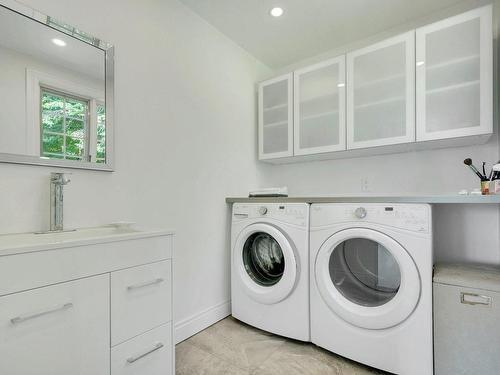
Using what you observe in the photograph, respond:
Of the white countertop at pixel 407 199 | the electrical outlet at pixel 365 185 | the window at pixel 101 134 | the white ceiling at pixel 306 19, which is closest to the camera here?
the white countertop at pixel 407 199

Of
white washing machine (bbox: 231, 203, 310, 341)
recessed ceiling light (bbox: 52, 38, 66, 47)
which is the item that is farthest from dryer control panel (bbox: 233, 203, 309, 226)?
recessed ceiling light (bbox: 52, 38, 66, 47)

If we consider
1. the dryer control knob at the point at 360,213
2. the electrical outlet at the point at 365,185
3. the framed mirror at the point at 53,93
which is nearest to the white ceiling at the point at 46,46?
the framed mirror at the point at 53,93

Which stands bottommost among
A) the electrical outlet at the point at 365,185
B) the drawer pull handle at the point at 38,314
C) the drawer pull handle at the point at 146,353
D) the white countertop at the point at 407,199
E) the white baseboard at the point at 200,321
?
the white baseboard at the point at 200,321

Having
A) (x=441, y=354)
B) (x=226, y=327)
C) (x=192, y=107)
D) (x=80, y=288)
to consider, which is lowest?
(x=226, y=327)

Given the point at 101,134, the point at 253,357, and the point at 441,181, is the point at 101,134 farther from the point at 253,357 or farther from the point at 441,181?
the point at 441,181

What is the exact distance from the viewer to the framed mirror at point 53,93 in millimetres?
1157

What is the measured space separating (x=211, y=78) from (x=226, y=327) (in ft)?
6.55

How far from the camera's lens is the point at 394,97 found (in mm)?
1884

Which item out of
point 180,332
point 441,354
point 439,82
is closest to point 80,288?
point 180,332

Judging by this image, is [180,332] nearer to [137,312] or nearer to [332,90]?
[137,312]

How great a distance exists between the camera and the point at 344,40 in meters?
2.38

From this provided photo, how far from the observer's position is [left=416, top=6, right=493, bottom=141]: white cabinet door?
1.57m

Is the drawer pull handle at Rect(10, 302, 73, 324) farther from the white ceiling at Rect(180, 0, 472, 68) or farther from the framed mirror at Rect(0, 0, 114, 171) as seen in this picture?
the white ceiling at Rect(180, 0, 472, 68)

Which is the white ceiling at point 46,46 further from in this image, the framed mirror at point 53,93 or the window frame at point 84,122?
the window frame at point 84,122
